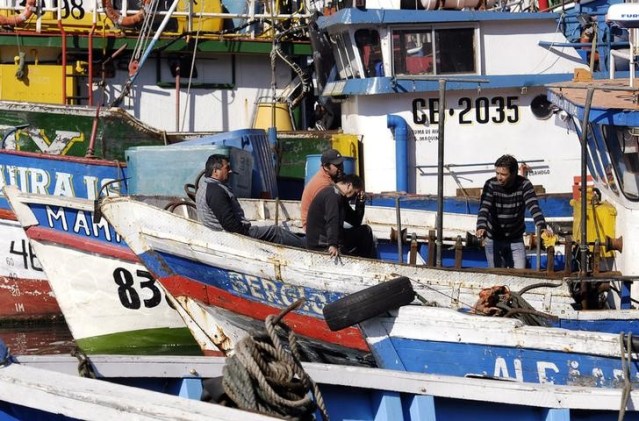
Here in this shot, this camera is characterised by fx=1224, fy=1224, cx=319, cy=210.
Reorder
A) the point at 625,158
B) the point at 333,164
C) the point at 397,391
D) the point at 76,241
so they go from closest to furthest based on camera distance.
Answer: the point at 397,391 → the point at 625,158 → the point at 333,164 → the point at 76,241

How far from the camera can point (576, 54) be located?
48.1 ft

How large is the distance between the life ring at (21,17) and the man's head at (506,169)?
818cm

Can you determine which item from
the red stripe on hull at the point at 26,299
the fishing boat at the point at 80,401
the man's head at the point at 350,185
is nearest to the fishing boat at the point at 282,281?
the man's head at the point at 350,185

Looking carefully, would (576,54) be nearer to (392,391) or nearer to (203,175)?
(203,175)

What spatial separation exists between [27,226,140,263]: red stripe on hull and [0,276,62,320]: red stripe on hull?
2.22 m

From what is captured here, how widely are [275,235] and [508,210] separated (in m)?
2.05

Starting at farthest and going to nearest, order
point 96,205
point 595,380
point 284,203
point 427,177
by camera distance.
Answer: point 427,177
point 284,203
point 96,205
point 595,380

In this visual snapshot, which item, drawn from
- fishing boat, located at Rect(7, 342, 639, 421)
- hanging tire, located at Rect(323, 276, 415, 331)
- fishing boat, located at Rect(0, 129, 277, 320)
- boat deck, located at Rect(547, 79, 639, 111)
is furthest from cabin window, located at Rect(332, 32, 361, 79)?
fishing boat, located at Rect(7, 342, 639, 421)

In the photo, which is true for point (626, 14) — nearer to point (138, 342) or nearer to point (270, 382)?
point (270, 382)

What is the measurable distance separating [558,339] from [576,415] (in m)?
1.57

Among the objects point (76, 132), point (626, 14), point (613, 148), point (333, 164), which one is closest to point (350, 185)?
point (333, 164)

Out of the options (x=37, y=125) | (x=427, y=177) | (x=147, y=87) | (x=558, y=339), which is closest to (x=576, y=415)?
(x=558, y=339)

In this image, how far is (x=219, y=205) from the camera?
1034 centimetres

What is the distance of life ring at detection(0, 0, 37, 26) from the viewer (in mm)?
16234
